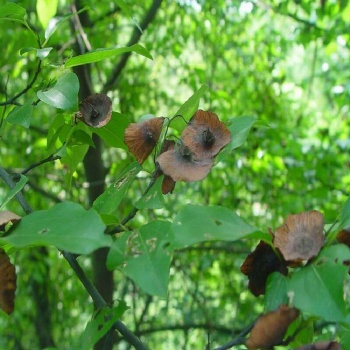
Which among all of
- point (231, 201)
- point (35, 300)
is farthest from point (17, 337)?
point (231, 201)

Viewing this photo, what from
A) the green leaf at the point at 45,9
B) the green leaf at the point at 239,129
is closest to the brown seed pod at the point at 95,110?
the green leaf at the point at 239,129

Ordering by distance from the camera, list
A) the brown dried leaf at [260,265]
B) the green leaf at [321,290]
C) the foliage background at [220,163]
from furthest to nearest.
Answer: the foliage background at [220,163] → the brown dried leaf at [260,265] → the green leaf at [321,290]

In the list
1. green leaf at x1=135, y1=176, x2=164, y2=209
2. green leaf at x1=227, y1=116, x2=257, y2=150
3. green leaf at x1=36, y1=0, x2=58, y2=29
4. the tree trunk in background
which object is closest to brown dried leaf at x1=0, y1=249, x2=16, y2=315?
green leaf at x1=135, y1=176, x2=164, y2=209

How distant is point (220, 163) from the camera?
7.57ft

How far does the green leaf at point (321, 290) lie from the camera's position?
0.46 metres

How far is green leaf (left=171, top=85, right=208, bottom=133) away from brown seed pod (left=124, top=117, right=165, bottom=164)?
19 mm

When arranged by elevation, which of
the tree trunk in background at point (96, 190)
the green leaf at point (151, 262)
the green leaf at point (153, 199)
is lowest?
the tree trunk in background at point (96, 190)

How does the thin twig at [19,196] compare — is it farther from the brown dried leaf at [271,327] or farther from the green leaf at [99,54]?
the brown dried leaf at [271,327]

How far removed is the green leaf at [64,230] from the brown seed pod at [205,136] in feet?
0.47

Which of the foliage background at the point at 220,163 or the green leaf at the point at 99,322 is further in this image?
the foliage background at the point at 220,163

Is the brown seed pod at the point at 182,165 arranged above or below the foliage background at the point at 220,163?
above

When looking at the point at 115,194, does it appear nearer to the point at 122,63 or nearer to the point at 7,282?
the point at 7,282

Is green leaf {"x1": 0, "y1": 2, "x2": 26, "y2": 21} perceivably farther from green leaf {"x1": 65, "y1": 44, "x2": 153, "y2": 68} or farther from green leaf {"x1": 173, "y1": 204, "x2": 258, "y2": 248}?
green leaf {"x1": 173, "y1": 204, "x2": 258, "y2": 248}

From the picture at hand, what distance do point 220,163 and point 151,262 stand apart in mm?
1817
